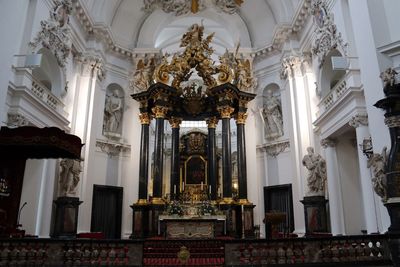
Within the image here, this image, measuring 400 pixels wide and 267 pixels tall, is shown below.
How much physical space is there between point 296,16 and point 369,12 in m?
5.66

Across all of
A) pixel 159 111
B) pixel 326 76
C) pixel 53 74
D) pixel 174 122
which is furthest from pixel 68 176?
pixel 326 76

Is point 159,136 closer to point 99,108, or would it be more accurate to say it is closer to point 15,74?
point 99,108

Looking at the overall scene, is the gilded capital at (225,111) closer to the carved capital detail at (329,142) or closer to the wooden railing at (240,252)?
the carved capital detail at (329,142)

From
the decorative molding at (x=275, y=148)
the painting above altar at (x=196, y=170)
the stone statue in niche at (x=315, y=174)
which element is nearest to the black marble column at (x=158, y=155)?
the painting above altar at (x=196, y=170)

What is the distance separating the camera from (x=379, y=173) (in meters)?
7.04

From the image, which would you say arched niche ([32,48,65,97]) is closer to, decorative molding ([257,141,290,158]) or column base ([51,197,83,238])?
column base ([51,197,83,238])

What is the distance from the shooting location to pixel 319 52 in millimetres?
12070

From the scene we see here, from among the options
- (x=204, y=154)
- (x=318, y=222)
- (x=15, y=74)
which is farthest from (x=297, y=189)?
(x=15, y=74)

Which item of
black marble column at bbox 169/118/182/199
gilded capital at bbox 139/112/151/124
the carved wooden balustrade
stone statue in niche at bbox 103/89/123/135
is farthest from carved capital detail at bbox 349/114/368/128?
stone statue in niche at bbox 103/89/123/135

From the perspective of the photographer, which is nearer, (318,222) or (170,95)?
(318,222)

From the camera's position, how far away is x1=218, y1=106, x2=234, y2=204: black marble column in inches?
539

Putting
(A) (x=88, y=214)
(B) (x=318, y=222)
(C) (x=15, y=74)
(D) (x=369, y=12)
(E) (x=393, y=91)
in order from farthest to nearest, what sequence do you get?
(A) (x=88, y=214) → (B) (x=318, y=222) → (C) (x=15, y=74) → (D) (x=369, y=12) → (E) (x=393, y=91)

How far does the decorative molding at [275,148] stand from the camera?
1499cm

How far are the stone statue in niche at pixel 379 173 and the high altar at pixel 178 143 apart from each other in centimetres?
648
